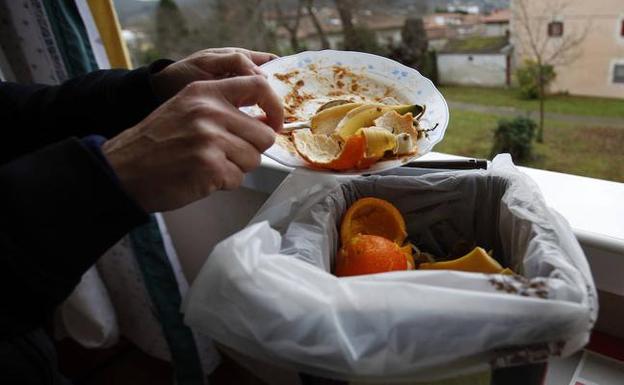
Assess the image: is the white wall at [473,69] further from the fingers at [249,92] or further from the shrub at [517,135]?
the fingers at [249,92]

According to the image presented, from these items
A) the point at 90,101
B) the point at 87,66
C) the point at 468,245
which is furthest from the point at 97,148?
the point at 87,66

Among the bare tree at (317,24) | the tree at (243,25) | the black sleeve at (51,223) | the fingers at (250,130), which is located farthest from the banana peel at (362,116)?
the tree at (243,25)

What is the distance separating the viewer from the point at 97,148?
1.22ft

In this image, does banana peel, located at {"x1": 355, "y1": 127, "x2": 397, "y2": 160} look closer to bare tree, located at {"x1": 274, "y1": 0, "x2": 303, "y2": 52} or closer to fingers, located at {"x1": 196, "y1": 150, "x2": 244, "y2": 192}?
fingers, located at {"x1": 196, "y1": 150, "x2": 244, "y2": 192}

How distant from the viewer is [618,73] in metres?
0.71

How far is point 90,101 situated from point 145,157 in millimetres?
288

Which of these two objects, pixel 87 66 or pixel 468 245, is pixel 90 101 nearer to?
pixel 87 66

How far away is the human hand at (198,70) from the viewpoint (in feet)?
1.90

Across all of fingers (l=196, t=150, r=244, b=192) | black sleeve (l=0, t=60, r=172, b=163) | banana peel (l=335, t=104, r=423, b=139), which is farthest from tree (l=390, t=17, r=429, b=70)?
fingers (l=196, t=150, r=244, b=192)

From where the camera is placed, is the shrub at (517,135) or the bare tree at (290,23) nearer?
the shrub at (517,135)

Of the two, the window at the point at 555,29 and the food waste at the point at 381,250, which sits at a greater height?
the window at the point at 555,29

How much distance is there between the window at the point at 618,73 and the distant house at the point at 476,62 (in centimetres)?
17

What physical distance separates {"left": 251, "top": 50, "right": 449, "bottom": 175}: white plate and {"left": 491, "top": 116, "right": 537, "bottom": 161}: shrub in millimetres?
285

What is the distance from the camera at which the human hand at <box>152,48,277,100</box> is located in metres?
0.58
